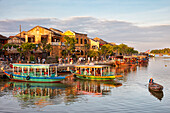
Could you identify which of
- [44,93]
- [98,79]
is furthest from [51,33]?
[44,93]

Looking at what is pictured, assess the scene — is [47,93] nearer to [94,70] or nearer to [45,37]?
[94,70]

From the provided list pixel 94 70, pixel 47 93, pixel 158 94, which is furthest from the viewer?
pixel 94 70

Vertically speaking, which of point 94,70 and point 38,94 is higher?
point 94,70

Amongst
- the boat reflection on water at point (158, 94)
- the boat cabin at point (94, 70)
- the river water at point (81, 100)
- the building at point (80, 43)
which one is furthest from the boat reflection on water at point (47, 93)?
the building at point (80, 43)

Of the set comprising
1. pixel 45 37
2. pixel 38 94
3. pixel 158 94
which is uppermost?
pixel 45 37

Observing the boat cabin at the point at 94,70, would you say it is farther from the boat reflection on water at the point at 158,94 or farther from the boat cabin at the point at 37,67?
the boat reflection on water at the point at 158,94


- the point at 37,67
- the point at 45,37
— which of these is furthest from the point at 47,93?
the point at 45,37

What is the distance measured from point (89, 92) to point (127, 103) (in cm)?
811

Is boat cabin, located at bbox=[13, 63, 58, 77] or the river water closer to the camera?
the river water

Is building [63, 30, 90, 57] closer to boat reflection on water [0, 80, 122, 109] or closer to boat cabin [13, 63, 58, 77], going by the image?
boat cabin [13, 63, 58, 77]

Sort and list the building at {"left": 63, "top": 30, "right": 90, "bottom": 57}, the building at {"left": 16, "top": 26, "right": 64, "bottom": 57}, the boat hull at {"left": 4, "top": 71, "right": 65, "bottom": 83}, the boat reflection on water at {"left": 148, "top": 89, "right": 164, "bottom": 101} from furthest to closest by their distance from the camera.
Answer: the building at {"left": 63, "top": 30, "right": 90, "bottom": 57}, the building at {"left": 16, "top": 26, "right": 64, "bottom": 57}, the boat hull at {"left": 4, "top": 71, "right": 65, "bottom": 83}, the boat reflection on water at {"left": 148, "top": 89, "right": 164, "bottom": 101}

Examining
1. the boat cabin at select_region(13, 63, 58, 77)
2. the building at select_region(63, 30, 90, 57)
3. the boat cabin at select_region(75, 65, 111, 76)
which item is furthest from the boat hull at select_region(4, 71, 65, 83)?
the building at select_region(63, 30, 90, 57)

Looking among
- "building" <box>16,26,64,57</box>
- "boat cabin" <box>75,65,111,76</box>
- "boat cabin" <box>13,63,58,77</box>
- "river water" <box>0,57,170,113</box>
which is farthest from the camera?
"building" <box>16,26,64,57</box>

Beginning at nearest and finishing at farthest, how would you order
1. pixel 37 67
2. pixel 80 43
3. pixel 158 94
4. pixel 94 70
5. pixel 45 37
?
pixel 158 94 < pixel 37 67 < pixel 94 70 < pixel 45 37 < pixel 80 43
